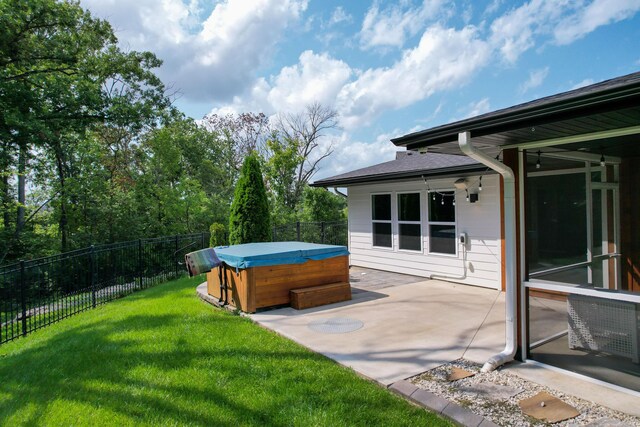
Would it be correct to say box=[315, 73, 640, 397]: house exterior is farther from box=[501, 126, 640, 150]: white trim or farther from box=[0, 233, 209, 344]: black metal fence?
box=[0, 233, 209, 344]: black metal fence

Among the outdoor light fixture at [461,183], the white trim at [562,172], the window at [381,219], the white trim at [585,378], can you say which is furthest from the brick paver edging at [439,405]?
the window at [381,219]

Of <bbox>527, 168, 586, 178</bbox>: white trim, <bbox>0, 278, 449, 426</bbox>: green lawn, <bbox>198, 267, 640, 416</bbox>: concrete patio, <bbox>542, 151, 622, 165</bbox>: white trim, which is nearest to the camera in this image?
<bbox>0, 278, 449, 426</bbox>: green lawn

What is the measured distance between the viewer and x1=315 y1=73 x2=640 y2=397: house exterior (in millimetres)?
2986

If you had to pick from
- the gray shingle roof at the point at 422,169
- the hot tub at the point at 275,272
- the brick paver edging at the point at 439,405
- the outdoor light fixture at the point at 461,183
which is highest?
the gray shingle roof at the point at 422,169

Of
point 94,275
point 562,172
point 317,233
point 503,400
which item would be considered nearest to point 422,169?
point 562,172

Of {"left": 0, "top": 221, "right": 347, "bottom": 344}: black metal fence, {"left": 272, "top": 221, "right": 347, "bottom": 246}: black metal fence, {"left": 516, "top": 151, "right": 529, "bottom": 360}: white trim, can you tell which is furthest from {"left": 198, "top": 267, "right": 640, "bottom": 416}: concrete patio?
{"left": 272, "top": 221, "right": 347, "bottom": 246}: black metal fence

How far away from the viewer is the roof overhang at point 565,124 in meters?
2.40

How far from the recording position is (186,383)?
3.24 meters

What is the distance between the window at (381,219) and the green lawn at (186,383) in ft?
16.2

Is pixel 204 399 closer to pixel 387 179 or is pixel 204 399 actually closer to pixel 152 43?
pixel 387 179

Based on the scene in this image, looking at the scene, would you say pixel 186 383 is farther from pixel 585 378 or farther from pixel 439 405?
pixel 585 378

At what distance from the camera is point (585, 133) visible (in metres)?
3.31

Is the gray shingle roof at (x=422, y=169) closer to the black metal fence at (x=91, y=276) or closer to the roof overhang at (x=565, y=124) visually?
the roof overhang at (x=565, y=124)

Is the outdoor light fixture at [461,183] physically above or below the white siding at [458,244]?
above
